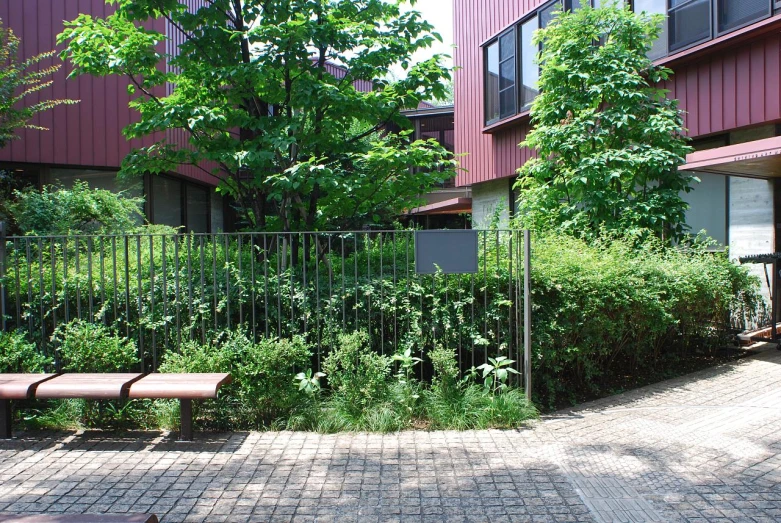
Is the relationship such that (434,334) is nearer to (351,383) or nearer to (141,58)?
(351,383)

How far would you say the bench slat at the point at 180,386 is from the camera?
4.81 meters

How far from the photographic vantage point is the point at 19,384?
197 inches

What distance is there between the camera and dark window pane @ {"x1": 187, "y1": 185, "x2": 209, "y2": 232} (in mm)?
17239

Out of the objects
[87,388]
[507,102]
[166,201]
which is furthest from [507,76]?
[87,388]

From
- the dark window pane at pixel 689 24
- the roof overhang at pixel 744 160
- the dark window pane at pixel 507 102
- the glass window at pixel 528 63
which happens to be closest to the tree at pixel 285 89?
the roof overhang at pixel 744 160

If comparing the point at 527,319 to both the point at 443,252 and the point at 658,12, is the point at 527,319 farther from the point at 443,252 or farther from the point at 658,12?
the point at 658,12

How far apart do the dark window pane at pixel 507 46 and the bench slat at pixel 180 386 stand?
11468mm

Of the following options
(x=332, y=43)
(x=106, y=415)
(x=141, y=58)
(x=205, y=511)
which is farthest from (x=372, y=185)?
(x=205, y=511)

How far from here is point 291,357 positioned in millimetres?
5391

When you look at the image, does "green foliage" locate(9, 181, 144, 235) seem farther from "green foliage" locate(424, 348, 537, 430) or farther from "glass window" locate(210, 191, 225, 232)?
"glass window" locate(210, 191, 225, 232)

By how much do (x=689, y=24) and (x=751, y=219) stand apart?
3.20m

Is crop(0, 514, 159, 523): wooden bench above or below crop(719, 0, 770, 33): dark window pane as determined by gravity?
below

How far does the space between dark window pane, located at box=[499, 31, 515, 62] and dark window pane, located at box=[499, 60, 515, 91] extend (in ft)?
0.53

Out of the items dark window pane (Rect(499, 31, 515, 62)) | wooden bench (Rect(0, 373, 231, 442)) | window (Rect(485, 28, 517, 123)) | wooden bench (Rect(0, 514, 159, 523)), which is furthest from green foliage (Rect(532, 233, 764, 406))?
dark window pane (Rect(499, 31, 515, 62))
